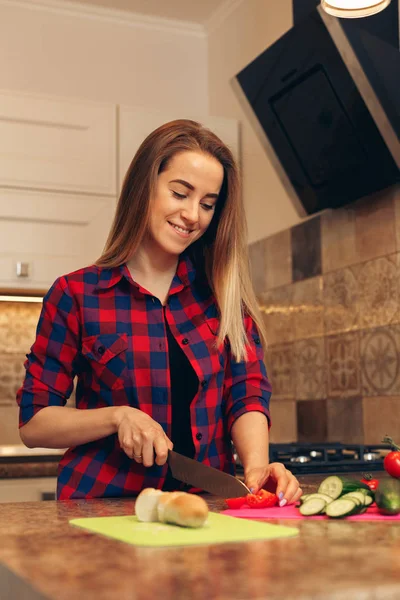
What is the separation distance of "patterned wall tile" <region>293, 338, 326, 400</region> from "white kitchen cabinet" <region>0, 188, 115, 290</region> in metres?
0.78

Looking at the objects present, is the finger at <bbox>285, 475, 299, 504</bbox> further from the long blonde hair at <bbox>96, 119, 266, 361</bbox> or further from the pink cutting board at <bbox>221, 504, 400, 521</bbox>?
the long blonde hair at <bbox>96, 119, 266, 361</bbox>

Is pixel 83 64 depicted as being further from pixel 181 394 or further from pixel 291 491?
pixel 291 491

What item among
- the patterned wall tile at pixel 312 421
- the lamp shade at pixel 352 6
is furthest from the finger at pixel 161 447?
the patterned wall tile at pixel 312 421

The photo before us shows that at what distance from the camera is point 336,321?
8.16 ft

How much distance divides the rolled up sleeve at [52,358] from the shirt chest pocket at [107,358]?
0.03 metres

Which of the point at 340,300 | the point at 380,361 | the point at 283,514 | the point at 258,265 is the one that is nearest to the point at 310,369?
the point at 340,300

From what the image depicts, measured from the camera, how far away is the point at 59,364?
1.36 m

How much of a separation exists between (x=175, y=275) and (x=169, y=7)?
210cm

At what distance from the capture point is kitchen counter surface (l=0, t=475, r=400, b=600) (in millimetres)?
585

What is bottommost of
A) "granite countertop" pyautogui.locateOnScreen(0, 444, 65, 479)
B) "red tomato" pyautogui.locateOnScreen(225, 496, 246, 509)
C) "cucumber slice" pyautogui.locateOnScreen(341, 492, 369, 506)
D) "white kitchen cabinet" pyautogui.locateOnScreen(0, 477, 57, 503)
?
"white kitchen cabinet" pyautogui.locateOnScreen(0, 477, 57, 503)

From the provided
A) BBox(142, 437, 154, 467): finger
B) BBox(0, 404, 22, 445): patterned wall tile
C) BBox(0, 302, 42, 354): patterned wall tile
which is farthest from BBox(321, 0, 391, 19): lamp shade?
BBox(0, 404, 22, 445): patterned wall tile

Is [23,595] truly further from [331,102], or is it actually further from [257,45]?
[257,45]

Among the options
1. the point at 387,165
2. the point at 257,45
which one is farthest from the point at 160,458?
the point at 257,45

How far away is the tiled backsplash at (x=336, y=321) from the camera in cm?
225
